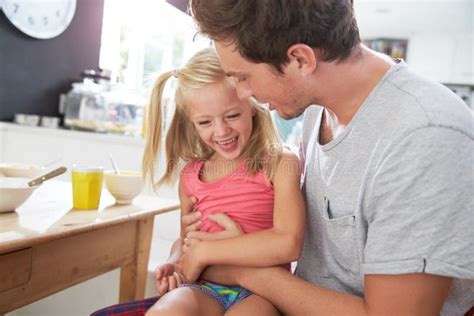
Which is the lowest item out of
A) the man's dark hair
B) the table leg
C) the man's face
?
the table leg

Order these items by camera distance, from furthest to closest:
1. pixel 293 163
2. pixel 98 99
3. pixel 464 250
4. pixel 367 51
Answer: pixel 98 99 < pixel 293 163 < pixel 367 51 < pixel 464 250

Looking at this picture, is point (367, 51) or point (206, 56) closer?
point (367, 51)

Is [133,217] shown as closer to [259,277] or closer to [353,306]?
[259,277]

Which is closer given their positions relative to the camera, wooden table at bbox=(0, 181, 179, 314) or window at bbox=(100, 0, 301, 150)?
wooden table at bbox=(0, 181, 179, 314)

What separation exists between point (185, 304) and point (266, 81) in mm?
556

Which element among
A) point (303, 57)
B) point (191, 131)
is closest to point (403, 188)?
point (303, 57)

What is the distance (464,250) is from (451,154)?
171mm

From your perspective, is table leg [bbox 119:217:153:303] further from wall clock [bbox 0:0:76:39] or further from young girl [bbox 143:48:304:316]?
wall clock [bbox 0:0:76:39]

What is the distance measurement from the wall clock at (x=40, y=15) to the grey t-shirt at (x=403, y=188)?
92.6 inches

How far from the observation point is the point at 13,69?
8.87ft

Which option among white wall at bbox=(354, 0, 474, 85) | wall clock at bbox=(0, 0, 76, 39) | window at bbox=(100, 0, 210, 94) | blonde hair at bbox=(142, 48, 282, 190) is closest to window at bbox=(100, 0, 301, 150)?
window at bbox=(100, 0, 210, 94)

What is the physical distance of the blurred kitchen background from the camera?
2.41 m

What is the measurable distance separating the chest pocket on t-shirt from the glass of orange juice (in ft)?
2.23

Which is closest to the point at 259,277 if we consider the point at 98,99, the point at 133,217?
→ the point at 133,217
